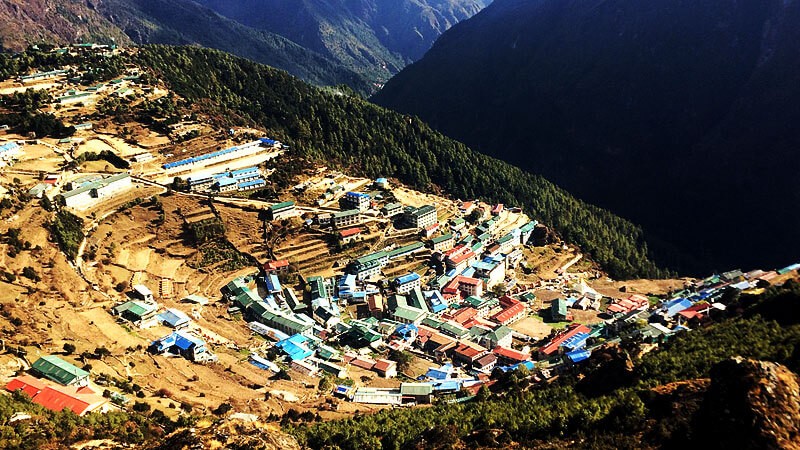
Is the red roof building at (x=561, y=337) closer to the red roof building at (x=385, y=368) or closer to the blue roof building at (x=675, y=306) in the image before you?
the blue roof building at (x=675, y=306)

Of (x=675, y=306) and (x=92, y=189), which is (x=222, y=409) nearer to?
(x=92, y=189)

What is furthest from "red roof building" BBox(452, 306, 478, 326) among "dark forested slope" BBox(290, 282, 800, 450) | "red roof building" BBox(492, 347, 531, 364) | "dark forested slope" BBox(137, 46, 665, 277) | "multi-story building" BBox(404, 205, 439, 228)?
"dark forested slope" BBox(137, 46, 665, 277)

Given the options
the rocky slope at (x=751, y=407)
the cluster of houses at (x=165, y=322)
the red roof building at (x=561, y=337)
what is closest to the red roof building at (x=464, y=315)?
the red roof building at (x=561, y=337)

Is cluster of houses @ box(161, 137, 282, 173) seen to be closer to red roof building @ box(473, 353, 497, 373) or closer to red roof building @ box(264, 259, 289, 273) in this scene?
red roof building @ box(264, 259, 289, 273)

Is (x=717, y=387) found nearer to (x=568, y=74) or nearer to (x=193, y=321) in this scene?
(x=193, y=321)


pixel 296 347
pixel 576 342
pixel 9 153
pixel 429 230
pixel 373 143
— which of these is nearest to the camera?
pixel 296 347

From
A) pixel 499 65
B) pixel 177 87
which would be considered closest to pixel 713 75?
pixel 499 65

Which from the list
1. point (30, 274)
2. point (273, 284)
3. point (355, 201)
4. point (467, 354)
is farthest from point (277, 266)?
point (467, 354)
